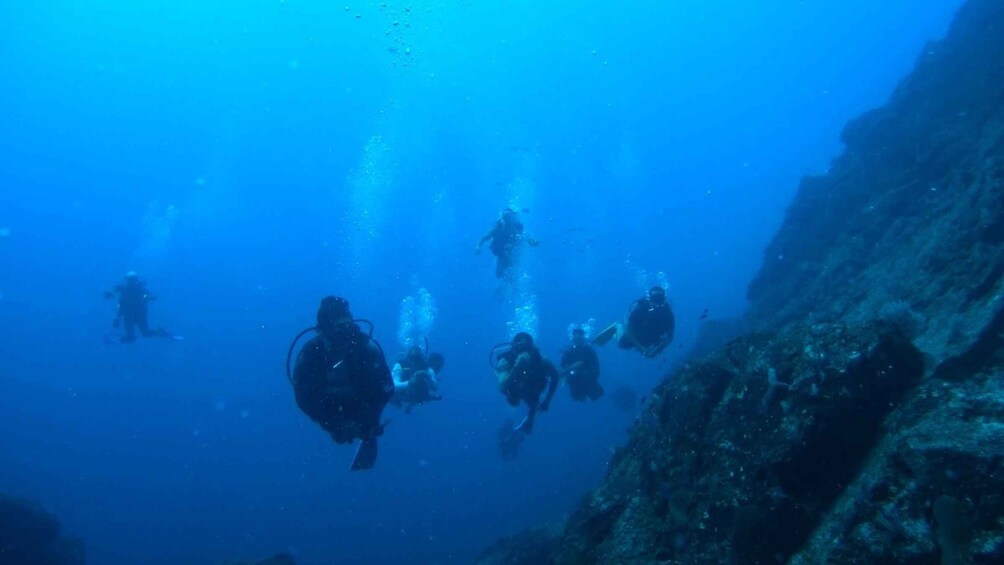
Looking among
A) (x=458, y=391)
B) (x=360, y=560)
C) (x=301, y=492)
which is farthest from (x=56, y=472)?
(x=360, y=560)

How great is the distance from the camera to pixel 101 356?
145 metres

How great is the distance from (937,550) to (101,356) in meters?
184

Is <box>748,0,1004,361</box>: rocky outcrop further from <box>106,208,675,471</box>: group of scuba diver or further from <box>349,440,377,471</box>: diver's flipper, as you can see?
<box>349,440,377,471</box>: diver's flipper

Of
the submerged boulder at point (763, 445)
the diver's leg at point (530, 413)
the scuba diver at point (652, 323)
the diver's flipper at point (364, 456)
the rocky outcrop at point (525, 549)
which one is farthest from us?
the rocky outcrop at point (525, 549)

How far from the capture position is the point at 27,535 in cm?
1853

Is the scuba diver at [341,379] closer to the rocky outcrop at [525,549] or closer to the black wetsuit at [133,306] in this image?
the rocky outcrop at [525,549]

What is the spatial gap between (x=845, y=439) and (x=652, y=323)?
7.18 meters

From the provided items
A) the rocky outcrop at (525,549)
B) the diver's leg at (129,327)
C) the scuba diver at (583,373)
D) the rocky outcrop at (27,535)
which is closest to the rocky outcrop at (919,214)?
the scuba diver at (583,373)

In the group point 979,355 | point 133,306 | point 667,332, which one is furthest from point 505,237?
point 979,355

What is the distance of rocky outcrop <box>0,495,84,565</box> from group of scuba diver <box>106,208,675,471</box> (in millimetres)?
7209

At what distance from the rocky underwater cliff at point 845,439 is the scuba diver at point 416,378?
5.58m

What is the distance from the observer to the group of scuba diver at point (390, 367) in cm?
619

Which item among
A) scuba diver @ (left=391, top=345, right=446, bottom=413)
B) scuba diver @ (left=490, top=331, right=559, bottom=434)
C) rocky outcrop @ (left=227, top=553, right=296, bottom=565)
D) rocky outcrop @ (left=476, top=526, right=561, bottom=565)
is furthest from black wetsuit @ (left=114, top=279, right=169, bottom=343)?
scuba diver @ (left=490, top=331, right=559, bottom=434)

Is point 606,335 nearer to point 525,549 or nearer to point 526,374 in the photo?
point 526,374
